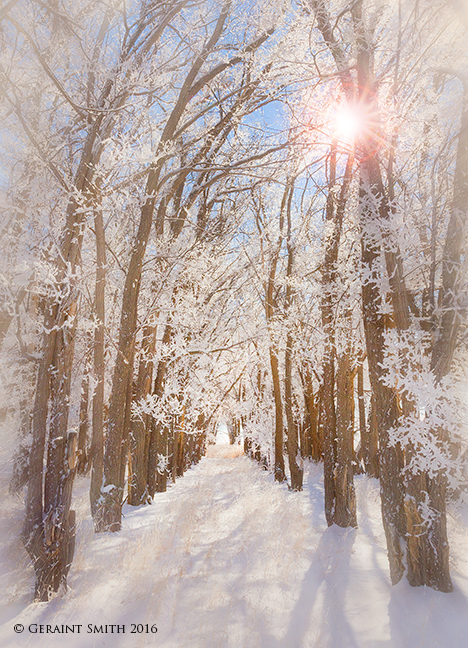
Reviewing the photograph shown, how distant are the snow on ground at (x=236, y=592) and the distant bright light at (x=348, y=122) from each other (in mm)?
5715

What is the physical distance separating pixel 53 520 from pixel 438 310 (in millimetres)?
4974

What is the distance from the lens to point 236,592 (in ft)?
13.9

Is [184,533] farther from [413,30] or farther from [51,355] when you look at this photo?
[413,30]

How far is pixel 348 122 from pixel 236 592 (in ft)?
20.6

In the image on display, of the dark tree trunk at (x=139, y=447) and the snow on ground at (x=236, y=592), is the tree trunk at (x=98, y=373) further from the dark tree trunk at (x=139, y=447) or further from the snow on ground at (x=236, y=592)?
the dark tree trunk at (x=139, y=447)

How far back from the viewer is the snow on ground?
3.41 meters

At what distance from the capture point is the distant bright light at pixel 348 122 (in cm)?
500

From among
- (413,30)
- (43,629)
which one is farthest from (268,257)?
(43,629)

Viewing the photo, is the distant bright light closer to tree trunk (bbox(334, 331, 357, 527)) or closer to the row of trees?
the row of trees

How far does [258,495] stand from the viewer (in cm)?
1018

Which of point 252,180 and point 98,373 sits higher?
point 252,180

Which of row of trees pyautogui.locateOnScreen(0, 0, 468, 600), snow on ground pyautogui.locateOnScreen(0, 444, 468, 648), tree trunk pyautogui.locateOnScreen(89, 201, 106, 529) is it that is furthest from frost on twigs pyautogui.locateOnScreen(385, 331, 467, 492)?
tree trunk pyautogui.locateOnScreen(89, 201, 106, 529)

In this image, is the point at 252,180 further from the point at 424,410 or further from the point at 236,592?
the point at 236,592

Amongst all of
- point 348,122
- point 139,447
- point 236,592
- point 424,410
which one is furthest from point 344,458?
point 348,122
